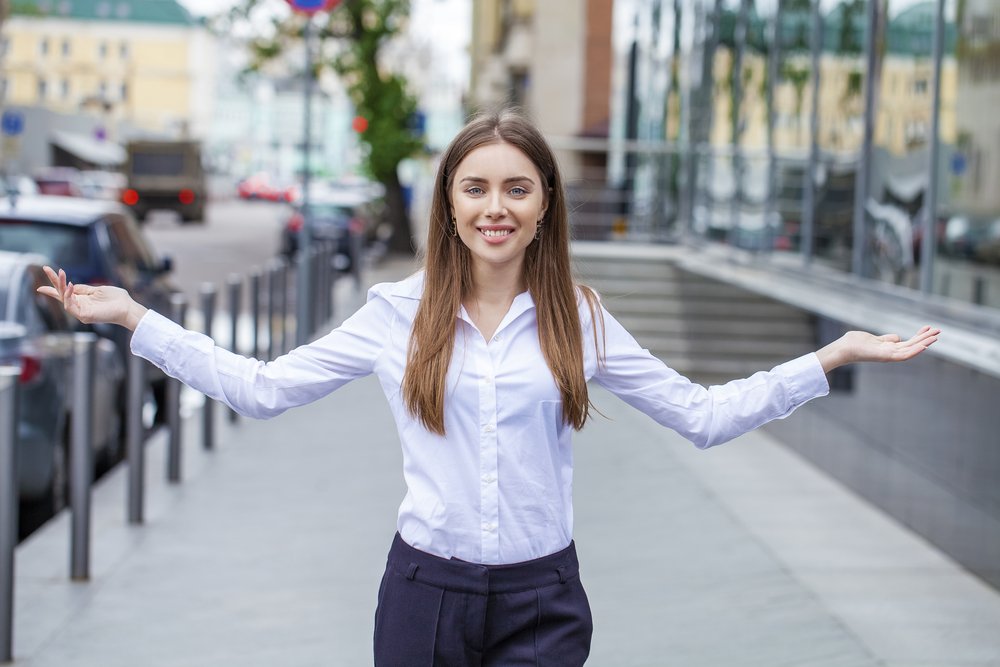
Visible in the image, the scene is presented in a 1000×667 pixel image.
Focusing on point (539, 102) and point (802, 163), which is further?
point (539, 102)

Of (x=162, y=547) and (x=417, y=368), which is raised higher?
(x=417, y=368)

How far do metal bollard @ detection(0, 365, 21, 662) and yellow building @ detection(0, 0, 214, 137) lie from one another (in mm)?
116446

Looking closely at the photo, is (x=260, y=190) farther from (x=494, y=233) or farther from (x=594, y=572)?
(x=494, y=233)

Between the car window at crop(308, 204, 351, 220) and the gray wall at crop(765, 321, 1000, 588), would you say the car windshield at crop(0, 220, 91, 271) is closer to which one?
the gray wall at crop(765, 321, 1000, 588)

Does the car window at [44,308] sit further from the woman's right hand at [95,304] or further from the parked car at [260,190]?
the parked car at [260,190]

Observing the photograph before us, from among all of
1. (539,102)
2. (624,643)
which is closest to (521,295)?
(624,643)

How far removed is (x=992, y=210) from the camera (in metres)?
7.38

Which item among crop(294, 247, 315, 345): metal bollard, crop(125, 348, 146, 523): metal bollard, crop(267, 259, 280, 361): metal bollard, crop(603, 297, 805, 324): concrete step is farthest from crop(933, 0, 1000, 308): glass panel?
crop(294, 247, 315, 345): metal bollard

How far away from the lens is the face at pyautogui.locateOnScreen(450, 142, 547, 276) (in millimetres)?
2904

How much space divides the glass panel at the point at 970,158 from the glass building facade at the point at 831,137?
12 mm

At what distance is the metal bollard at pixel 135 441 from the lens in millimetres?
7336

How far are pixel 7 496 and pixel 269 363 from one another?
2.43 meters

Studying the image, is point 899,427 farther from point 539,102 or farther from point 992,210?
point 539,102

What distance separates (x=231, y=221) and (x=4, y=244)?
47.8m
